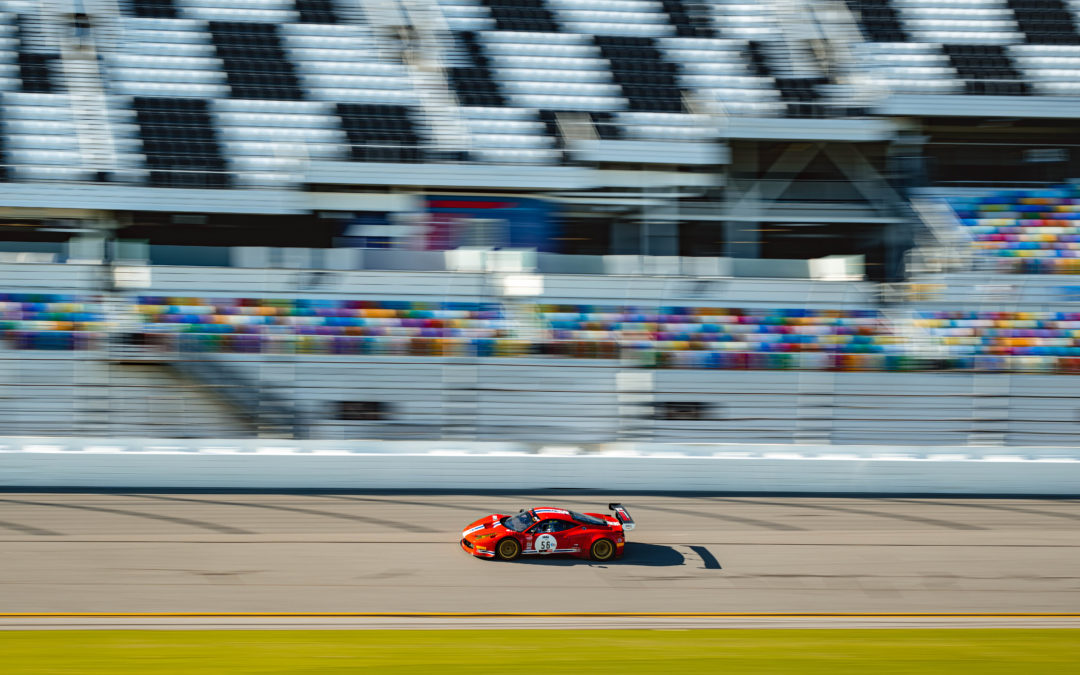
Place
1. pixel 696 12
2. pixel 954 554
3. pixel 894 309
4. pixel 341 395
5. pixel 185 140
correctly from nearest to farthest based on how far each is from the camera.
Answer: pixel 954 554, pixel 341 395, pixel 894 309, pixel 185 140, pixel 696 12

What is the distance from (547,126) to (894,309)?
22.9 feet

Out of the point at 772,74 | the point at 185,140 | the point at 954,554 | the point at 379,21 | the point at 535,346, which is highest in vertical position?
the point at 379,21

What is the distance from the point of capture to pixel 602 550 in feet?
30.5

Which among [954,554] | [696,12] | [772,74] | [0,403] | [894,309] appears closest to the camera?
[954,554]

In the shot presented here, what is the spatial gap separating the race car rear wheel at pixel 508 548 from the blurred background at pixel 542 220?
135 inches

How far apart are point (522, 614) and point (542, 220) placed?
34.0 ft

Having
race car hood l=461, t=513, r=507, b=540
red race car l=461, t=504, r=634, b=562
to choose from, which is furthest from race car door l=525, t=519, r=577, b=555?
race car hood l=461, t=513, r=507, b=540

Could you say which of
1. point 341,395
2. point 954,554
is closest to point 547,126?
point 341,395

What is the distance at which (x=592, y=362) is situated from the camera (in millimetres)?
13320

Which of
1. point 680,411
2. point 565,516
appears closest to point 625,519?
point 565,516

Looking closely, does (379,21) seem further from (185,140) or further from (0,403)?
(0,403)

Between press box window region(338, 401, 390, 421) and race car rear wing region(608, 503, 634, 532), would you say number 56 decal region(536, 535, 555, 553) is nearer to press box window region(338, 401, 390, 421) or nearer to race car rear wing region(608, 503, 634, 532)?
race car rear wing region(608, 503, 634, 532)

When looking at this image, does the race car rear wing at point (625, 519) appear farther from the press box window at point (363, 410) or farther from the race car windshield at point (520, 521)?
the press box window at point (363, 410)

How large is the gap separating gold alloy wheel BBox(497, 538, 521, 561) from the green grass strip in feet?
5.81
